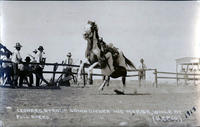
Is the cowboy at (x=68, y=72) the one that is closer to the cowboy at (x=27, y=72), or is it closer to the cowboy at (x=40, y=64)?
the cowboy at (x=40, y=64)

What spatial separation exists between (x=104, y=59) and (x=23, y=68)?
109 centimetres

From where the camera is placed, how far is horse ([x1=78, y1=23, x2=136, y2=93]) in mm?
4359

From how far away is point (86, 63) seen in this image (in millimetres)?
4414

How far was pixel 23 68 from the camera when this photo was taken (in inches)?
169

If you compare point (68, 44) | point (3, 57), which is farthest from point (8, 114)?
point (68, 44)

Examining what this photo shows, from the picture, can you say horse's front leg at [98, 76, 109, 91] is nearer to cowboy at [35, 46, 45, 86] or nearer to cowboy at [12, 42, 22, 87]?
cowboy at [35, 46, 45, 86]

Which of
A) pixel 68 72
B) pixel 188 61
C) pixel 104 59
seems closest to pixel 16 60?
pixel 68 72

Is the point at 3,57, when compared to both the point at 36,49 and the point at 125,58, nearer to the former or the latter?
the point at 36,49

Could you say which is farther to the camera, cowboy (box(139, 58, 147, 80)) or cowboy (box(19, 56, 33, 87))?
cowboy (box(139, 58, 147, 80))

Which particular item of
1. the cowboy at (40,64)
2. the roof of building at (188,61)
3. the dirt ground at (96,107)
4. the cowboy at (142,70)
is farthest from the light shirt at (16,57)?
the roof of building at (188,61)

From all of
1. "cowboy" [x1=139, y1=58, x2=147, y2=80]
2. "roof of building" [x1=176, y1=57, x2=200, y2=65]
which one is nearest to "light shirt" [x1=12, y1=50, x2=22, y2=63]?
"cowboy" [x1=139, y1=58, x2=147, y2=80]

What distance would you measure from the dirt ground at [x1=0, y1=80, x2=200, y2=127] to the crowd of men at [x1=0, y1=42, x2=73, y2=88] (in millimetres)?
132

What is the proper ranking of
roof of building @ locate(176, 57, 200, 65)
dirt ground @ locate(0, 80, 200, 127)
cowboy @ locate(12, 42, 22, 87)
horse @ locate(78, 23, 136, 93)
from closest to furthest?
dirt ground @ locate(0, 80, 200, 127), cowboy @ locate(12, 42, 22, 87), horse @ locate(78, 23, 136, 93), roof of building @ locate(176, 57, 200, 65)

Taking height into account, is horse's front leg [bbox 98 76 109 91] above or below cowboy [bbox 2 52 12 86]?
below
